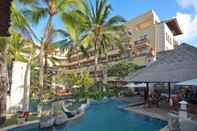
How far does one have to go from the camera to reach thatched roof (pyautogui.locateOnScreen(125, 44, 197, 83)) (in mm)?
15562

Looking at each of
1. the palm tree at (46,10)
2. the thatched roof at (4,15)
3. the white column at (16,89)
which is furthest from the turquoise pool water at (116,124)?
the thatched roof at (4,15)

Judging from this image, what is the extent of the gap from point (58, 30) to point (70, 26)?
102 inches

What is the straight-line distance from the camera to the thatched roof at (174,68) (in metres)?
15.6

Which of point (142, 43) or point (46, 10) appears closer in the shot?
point (46, 10)

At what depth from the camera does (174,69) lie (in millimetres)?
16953

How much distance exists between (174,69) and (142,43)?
20.2m

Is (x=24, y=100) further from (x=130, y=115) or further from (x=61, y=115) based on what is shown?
(x=130, y=115)

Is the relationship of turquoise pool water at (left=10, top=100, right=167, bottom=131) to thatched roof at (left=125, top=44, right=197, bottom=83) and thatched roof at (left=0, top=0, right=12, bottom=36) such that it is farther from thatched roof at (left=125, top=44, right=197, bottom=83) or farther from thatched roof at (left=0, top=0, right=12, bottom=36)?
thatched roof at (left=0, top=0, right=12, bottom=36)

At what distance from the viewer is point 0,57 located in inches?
540

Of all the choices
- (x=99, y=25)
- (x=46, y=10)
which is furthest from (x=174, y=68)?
(x=99, y=25)

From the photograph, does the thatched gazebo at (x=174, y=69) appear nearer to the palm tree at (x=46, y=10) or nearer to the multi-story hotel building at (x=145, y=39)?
the palm tree at (x=46, y=10)

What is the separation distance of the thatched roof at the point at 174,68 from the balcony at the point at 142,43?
1668cm

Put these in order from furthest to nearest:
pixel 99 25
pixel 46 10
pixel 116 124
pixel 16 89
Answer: pixel 99 25
pixel 46 10
pixel 16 89
pixel 116 124

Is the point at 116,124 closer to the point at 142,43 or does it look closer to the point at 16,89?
the point at 16,89
